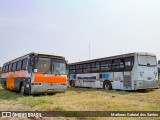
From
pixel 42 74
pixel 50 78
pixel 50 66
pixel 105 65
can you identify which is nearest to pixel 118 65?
pixel 105 65

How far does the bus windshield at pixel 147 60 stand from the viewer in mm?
18547

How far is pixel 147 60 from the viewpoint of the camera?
→ 1903 centimetres

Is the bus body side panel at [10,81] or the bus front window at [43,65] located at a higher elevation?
the bus front window at [43,65]

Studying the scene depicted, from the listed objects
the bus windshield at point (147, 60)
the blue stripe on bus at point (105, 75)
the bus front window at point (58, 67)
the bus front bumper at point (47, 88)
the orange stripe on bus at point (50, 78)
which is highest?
the bus windshield at point (147, 60)

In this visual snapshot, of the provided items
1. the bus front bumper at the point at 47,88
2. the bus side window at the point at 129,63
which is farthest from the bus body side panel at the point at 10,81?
the bus side window at the point at 129,63

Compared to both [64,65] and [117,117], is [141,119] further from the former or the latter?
[64,65]

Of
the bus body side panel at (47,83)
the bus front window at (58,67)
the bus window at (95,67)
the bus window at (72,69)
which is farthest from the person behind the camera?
the bus window at (72,69)

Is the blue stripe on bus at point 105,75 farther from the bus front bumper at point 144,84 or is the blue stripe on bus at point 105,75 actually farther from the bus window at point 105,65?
the bus front bumper at point 144,84

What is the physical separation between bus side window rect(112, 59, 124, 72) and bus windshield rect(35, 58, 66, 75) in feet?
15.4

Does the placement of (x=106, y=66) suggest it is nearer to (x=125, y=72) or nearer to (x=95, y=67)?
(x=95, y=67)

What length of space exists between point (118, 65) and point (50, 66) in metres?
5.90

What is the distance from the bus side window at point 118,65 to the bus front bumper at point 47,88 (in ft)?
16.5

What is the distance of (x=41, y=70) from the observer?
16.0 metres

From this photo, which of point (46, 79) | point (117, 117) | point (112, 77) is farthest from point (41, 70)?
point (117, 117)
